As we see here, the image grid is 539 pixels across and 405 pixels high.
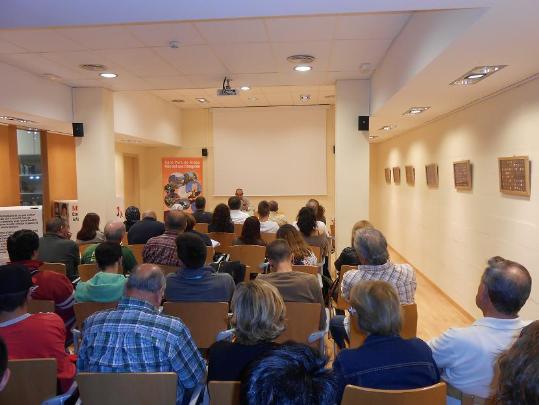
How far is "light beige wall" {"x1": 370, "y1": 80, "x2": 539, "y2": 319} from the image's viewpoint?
3.81 metres

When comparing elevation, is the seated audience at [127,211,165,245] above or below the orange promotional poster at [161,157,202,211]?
below

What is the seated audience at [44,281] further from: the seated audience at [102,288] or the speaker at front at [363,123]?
the speaker at front at [363,123]

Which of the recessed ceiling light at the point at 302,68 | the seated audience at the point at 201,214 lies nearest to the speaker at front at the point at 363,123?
the recessed ceiling light at the point at 302,68

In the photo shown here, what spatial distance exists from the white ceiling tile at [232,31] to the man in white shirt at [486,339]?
2.72 m

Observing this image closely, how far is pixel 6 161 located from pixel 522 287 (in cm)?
719

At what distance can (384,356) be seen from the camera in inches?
71.9

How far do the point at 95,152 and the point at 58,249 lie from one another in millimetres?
2638

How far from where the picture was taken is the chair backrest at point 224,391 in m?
1.65

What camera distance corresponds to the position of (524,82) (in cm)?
379

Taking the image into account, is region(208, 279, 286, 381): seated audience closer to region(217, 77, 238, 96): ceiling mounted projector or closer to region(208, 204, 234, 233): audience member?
region(208, 204, 234, 233): audience member

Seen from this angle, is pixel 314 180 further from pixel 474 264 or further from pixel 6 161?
pixel 6 161

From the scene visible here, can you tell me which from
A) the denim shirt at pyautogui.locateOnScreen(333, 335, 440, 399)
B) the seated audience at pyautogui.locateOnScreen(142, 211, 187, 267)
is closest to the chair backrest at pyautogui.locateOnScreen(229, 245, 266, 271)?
the seated audience at pyautogui.locateOnScreen(142, 211, 187, 267)

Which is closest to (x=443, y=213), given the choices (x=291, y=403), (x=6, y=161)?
(x=291, y=403)

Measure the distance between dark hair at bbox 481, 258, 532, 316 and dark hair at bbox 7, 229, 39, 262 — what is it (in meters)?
3.20
